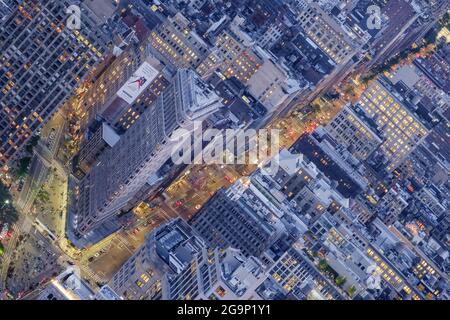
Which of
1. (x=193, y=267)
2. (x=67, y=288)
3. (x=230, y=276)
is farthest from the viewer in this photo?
(x=193, y=267)
